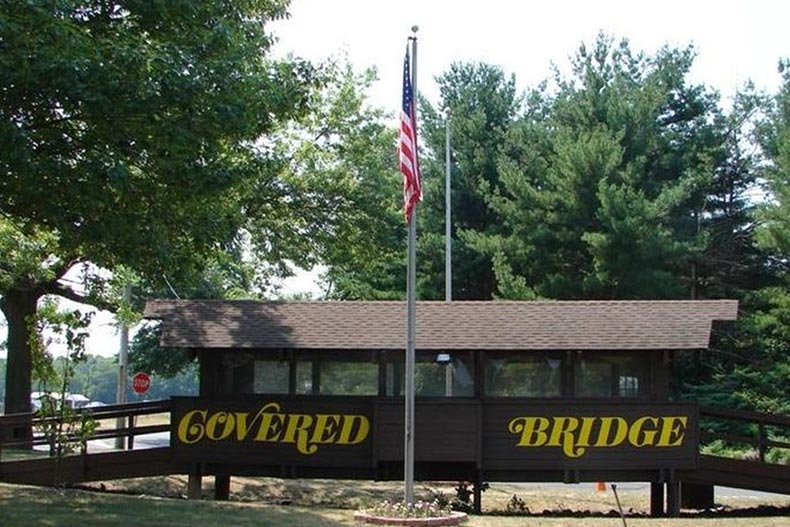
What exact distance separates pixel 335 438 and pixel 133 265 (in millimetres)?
5089

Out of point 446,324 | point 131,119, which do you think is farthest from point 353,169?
point 131,119

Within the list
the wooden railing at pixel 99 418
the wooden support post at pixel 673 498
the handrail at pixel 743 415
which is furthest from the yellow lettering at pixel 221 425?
the handrail at pixel 743 415

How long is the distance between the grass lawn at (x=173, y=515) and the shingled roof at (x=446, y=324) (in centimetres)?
308

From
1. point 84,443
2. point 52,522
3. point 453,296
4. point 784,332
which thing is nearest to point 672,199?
point 784,332

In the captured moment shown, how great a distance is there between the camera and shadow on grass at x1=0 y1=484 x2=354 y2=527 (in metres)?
14.7

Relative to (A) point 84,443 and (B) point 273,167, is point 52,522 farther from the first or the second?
(B) point 273,167

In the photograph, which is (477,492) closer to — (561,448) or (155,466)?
(561,448)

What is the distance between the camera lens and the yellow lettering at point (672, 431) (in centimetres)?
1983

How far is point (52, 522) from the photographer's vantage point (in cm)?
1444

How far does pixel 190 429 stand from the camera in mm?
20328

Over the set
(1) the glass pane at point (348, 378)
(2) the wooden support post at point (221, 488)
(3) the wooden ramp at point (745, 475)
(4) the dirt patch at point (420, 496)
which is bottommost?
(4) the dirt patch at point (420, 496)

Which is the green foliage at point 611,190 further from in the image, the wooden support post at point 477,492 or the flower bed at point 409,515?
the flower bed at point 409,515

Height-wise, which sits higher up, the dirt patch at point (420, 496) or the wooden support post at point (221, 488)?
the wooden support post at point (221, 488)

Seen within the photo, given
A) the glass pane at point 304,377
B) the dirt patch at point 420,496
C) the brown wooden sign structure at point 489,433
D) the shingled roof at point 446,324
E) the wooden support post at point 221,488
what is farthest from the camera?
the wooden support post at point 221,488
